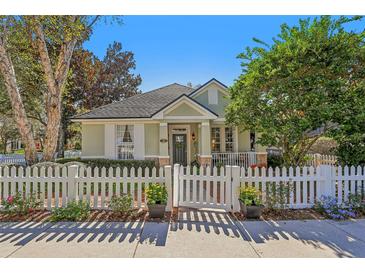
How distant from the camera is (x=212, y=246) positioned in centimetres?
389

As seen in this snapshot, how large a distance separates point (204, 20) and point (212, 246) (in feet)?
19.5

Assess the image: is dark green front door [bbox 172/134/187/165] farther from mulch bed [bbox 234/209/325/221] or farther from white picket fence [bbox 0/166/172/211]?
mulch bed [bbox 234/209/325/221]

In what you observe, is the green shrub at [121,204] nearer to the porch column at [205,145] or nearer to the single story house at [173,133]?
the single story house at [173,133]

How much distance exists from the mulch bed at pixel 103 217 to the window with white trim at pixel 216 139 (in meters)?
8.34

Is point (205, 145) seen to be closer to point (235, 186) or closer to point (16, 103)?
point (235, 186)

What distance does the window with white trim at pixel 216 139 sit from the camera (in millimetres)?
13515

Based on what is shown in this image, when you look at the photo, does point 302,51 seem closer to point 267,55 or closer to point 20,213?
point 267,55

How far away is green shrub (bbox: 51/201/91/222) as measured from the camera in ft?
16.6

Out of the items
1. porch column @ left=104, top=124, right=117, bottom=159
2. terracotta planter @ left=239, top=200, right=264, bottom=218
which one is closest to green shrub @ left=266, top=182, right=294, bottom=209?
terracotta planter @ left=239, top=200, right=264, bottom=218

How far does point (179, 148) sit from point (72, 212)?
29.6ft

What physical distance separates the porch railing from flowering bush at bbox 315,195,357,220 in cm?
691

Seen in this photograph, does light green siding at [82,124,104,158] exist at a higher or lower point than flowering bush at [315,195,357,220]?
higher

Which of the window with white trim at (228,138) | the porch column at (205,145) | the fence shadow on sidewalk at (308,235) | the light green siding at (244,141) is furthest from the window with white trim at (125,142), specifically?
the fence shadow on sidewalk at (308,235)

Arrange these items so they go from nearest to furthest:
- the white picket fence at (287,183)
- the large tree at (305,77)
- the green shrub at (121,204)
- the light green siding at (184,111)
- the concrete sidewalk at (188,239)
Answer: the concrete sidewalk at (188,239)
the green shrub at (121,204)
the white picket fence at (287,183)
the large tree at (305,77)
the light green siding at (184,111)
